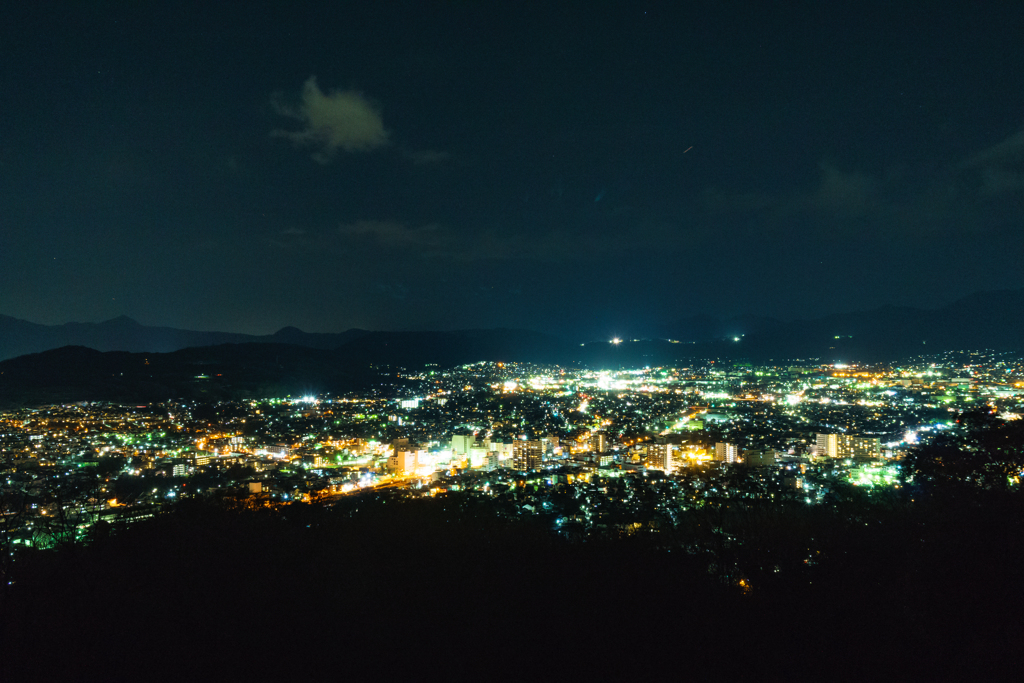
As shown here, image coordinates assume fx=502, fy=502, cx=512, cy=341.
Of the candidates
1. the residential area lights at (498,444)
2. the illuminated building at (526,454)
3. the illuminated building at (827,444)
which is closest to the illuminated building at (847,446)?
the illuminated building at (827,444)

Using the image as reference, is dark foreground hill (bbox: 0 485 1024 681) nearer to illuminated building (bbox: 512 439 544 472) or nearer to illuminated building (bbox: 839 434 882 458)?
illuminated building (bbox: 512 439 544 472)

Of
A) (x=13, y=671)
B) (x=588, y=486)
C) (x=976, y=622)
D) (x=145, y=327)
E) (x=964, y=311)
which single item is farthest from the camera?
(x=145, y=327)

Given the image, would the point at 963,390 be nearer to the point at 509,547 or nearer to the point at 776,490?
the point at 776,490

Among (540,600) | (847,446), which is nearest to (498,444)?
(847,446)

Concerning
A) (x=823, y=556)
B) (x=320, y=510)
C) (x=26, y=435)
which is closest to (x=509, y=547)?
(x=823, y=556)

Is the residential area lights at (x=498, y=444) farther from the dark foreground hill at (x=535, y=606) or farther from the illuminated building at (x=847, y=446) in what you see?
the dark foreground hill at (x=535, y=606)

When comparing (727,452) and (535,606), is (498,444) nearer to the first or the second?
(727,452)
